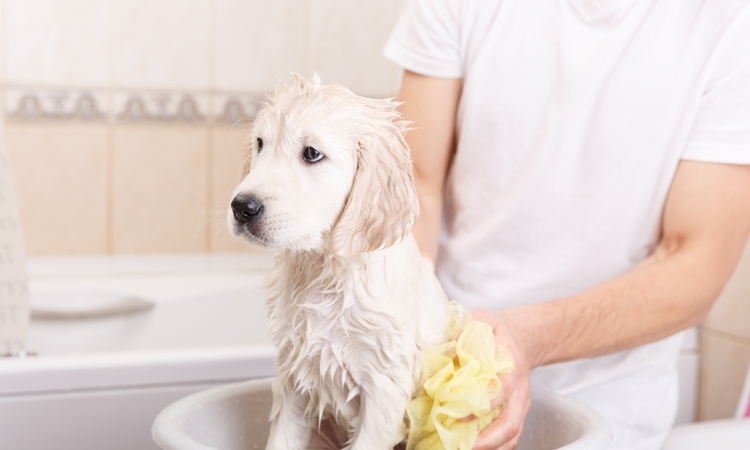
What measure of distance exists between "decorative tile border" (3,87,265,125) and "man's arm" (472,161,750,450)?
1.20 metres

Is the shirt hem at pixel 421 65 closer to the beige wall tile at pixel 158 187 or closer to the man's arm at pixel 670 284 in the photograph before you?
the man's arm at pixel 670 284

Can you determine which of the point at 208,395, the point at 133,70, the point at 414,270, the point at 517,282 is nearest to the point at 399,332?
the point at 414,270

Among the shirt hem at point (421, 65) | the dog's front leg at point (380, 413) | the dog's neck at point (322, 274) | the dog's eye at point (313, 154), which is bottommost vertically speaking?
the dog's front leg at point (380, 413)

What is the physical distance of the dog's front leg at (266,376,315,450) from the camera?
19.9 inches

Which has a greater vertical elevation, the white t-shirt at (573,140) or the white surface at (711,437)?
the white t-shirt at (573,140)

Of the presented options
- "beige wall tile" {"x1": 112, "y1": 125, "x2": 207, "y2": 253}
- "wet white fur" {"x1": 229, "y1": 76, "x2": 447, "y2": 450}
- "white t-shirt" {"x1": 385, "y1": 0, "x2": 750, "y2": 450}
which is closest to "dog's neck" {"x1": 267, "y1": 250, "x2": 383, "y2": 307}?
"wet white fur" {"x1": 229, "y1": 76, "x2": 447, "y2": 450}

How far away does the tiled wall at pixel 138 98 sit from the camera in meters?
1.71

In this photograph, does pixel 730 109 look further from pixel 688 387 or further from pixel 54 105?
pixel 54 105

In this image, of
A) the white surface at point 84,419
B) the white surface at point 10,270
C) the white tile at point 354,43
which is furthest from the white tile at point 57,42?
the white surface at point 84,419

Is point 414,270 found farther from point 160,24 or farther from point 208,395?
point 160,24

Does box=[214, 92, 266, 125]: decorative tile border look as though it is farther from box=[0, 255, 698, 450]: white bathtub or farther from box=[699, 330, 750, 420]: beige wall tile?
box=[699, 330, 750, 420]: beige wall tile

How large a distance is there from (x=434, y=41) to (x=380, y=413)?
1.57 feet

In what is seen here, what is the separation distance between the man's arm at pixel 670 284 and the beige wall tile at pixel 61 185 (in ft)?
4.79

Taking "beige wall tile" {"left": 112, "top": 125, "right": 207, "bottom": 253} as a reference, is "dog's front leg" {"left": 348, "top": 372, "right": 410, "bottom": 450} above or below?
above
